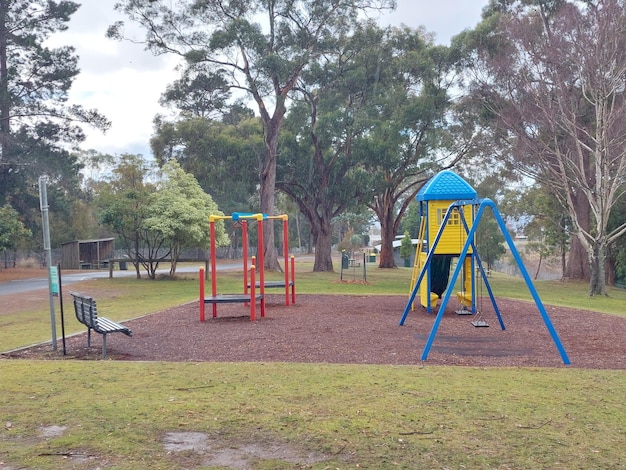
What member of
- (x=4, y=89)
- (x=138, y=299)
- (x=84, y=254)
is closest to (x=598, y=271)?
(x=138, y=299)

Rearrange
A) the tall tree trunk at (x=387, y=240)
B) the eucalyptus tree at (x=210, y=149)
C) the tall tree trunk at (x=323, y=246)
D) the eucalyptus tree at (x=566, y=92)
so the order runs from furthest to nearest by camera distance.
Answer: the tall tree trunk at (x=387, y=240)
the tall tree trunk at (x=323, y=246)
the eucalyptus tree at (x=210, y=149)
the eucalyptus tree at (x=566, y=92)

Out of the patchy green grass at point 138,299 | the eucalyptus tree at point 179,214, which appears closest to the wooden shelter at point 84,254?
the patchy green grass at point 138,299

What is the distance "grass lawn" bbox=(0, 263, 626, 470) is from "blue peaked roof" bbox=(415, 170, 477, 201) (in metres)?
7.45

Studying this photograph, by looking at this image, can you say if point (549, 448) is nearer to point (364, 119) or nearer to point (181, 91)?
point (364, 119)

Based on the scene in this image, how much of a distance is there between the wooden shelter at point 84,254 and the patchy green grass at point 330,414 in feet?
108

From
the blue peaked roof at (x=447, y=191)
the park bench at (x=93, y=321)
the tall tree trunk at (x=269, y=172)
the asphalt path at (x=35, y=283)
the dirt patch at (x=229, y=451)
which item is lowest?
the asphalt path at (x=35, y=283)

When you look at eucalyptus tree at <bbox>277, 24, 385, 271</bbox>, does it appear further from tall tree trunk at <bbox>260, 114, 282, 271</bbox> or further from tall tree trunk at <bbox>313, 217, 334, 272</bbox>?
tall tree trunk at <bbox>260, 114, 282, 271</bbox>

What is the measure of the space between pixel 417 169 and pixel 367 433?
31.1 meters

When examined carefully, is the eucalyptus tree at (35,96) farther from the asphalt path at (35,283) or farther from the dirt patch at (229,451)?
the dirt patch at (229,451)

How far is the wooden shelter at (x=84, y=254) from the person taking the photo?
37750mm

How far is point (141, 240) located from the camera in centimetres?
2814

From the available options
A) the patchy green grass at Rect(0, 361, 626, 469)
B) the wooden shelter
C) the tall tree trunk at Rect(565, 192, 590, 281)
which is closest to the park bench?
the patchy green grass at Rect(0, 361, 626, 469)

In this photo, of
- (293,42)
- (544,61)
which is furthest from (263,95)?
(544,61)

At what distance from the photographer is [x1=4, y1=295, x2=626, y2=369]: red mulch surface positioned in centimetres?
816
